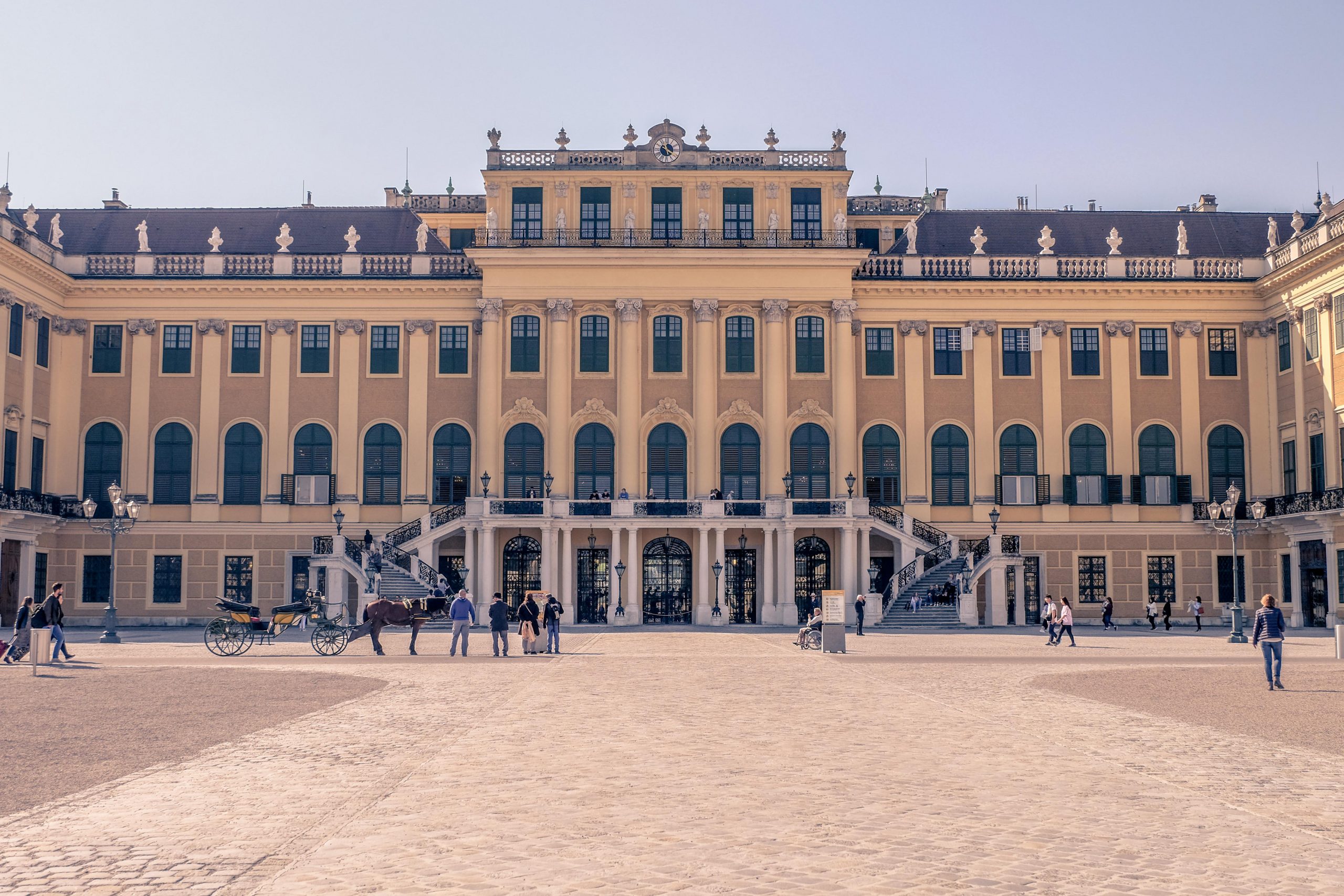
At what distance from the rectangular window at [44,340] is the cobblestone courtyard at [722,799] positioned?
1483 inches

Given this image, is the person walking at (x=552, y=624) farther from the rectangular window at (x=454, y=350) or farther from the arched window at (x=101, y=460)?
the arched window at (x=101, y=460)

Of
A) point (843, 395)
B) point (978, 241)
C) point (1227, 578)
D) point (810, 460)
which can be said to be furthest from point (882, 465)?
point (1227, 578)

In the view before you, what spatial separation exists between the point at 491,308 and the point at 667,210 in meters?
8.49

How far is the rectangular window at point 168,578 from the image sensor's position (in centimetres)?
5522

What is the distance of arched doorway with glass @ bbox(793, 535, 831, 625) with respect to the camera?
55.0 meters

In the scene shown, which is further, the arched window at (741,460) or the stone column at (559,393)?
the arched window at (741,460)

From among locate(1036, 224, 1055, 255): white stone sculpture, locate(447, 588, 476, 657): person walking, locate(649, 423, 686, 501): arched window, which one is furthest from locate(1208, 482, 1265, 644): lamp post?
locate(447, 588, 476, 657): person walking

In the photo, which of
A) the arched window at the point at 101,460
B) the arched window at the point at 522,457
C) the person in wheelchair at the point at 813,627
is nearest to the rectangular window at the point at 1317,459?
the person in wheelchair at the point at 813,627

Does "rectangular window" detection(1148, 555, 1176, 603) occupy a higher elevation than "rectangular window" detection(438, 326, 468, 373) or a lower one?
lower

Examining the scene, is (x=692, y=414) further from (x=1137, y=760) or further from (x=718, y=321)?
(x=1137, y=760)

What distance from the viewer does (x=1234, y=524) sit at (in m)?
40.6

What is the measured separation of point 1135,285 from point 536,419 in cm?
2547

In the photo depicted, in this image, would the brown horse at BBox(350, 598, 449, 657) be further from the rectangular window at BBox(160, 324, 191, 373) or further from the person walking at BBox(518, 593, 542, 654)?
the rectangular window at BBox(160, 324, 191, 373)

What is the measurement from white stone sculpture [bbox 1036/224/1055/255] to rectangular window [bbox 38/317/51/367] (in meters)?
41.1
